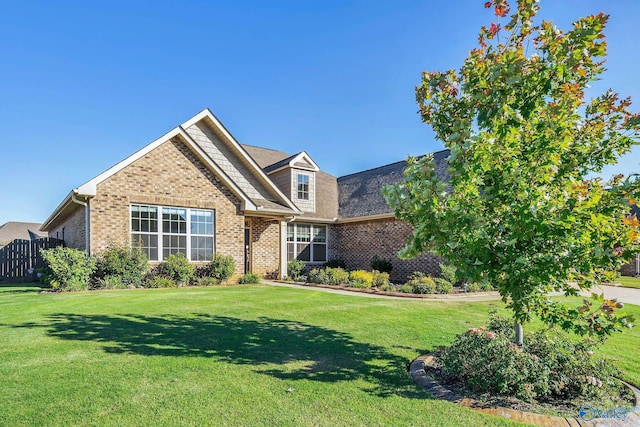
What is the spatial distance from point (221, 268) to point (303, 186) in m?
7.57

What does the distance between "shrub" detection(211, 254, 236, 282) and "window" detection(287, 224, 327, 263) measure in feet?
16.6

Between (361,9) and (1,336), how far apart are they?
1162cm

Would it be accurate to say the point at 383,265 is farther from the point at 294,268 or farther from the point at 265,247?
the point at 265,247

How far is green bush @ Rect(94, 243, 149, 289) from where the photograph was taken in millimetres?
12532

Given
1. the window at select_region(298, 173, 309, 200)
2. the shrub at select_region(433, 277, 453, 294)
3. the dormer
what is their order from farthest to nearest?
1. the window at select_region(298, 173, 309, 200)
2. the dormer
3. the shrub at select_region(433, 277, 453, 294)

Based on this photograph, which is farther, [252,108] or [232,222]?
[252,108]

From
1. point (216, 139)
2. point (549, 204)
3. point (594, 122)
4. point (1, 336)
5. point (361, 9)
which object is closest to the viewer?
point (549, 204)

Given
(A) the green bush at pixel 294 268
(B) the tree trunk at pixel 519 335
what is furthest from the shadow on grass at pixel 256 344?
(A) the green bush at pixel 294 268

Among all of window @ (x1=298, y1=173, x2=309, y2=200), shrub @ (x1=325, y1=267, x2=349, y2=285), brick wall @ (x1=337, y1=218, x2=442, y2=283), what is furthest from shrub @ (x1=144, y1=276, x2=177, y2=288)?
brick wall @ (x1=337, y1=218, x2=442, y2=283)

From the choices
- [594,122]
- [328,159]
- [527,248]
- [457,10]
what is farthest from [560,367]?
[328,159]

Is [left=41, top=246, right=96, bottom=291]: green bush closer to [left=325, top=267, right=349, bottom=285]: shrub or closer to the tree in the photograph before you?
[left=325, top=267, right=349, bottom=285]: shrub

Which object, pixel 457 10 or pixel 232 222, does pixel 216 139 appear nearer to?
pixel 232 222

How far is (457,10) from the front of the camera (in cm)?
822

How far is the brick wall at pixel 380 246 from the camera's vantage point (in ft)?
55.4
